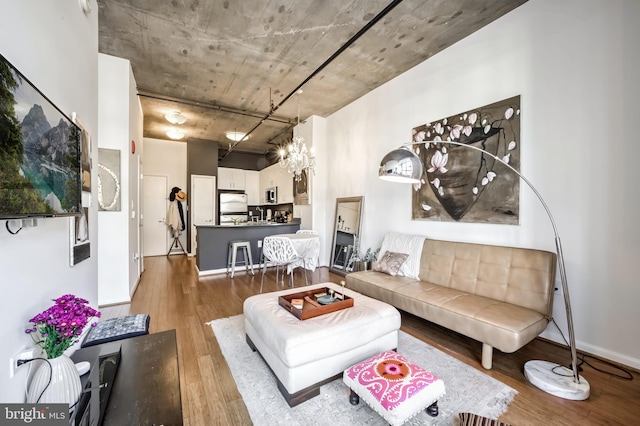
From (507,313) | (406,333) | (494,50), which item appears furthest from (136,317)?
(494,50)

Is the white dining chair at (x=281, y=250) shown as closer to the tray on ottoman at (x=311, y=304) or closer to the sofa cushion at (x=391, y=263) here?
the sofa cushion at (x=391, y=263)

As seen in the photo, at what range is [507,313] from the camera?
220 cm

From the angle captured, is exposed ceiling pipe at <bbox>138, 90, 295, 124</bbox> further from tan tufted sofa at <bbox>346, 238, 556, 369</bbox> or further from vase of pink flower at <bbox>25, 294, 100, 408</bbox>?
vase of pink flower at <bbox>25, 294, 100, 408</bbox>

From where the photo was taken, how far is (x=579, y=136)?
237 centimetres

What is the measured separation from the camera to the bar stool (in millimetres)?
4938

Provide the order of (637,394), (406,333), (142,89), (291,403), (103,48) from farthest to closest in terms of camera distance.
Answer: (142,89) → (103,48) → (406,333) → (637,394) → (291,403)

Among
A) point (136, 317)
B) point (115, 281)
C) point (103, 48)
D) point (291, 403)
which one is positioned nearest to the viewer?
point (291, 403)

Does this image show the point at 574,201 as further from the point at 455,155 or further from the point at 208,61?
the point at 208,61

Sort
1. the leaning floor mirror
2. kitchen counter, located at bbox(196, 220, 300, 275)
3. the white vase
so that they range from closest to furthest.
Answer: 1. the white vase
2. the leaning floor mirror
3. kitchen counter, located at bbox(196, 220, 300, 275)

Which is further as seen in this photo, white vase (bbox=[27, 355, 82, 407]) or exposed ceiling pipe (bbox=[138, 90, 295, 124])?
exposed ceiling pipe (bbox=[138, 90, 295, 124])

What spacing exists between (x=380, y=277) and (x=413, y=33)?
3057 mm

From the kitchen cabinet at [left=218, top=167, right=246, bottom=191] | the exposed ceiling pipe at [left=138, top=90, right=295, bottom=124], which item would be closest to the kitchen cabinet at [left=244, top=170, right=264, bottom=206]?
the kitchen cabinet at [left=218, top=167, right=246, bottom=191]

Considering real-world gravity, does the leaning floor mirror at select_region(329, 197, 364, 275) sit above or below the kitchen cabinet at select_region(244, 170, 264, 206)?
below

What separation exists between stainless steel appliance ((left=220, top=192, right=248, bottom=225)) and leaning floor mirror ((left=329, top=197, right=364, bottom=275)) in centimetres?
383
